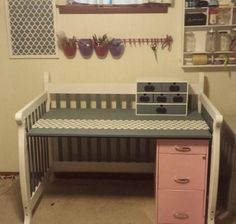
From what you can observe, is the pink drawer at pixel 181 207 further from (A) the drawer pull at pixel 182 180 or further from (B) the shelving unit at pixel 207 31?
(B) the shelving unit at pixel 207 31

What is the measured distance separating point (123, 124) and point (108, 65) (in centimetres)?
61

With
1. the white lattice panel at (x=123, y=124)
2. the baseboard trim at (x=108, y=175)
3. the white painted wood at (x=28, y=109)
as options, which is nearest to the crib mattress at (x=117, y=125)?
the white lattice panel at (x=123, y=124)

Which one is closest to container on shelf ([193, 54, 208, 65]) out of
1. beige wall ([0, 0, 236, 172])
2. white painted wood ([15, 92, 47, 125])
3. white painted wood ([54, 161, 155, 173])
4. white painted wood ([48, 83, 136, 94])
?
beige wall ([0, 0, 236, 172])

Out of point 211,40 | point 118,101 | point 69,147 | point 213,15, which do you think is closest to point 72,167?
point 69,147

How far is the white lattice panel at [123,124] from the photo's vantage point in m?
2.20

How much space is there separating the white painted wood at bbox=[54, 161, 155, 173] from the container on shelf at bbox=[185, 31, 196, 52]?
96 centimetres

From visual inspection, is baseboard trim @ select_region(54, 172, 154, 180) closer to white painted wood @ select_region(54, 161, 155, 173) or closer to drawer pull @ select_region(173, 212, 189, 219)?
white painted wood @ select_region(54, 161, 155, 173)

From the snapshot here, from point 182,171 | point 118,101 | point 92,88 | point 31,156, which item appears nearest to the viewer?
point 182,171

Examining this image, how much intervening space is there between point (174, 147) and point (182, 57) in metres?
0.77

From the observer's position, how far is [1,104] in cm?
280

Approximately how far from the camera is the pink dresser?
2111 mm

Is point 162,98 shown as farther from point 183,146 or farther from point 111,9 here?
point 111,9

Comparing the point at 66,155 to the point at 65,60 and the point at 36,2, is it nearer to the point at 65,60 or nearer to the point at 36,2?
the point at 65,60

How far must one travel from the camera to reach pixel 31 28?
8.54 feet
